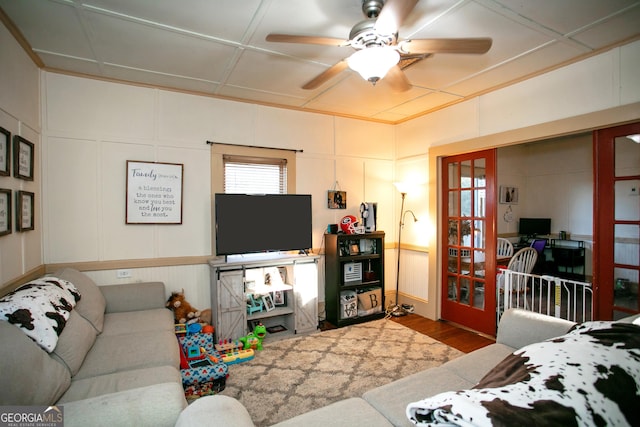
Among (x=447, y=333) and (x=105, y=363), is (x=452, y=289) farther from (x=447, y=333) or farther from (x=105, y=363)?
(x=105, y=363)

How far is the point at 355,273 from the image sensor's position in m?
4.15

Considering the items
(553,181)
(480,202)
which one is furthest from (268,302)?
(553,181)

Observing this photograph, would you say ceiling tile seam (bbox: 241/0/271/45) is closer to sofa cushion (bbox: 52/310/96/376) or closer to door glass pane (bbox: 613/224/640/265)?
sofa cushion (bbox: 52/310/96/376)

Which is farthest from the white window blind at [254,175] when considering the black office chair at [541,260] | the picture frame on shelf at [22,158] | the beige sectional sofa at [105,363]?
the black office chair at [541,260]

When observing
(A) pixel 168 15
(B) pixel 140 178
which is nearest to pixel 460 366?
(A) pixel 168 15

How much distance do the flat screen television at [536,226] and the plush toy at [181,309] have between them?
19.8 ft

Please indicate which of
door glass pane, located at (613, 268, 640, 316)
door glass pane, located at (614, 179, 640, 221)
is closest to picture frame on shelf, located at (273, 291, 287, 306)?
door glass pane, located at (613, 268, 640, 316)

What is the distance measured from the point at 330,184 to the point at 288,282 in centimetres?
141

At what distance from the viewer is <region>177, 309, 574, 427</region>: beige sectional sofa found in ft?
4.10

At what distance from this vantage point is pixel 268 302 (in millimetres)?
3689

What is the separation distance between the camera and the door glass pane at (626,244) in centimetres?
251

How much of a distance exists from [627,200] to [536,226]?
3.90m

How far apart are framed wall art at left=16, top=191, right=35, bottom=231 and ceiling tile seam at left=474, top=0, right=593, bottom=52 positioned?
353 cm

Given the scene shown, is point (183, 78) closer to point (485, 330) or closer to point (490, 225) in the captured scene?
point (490, 225)
